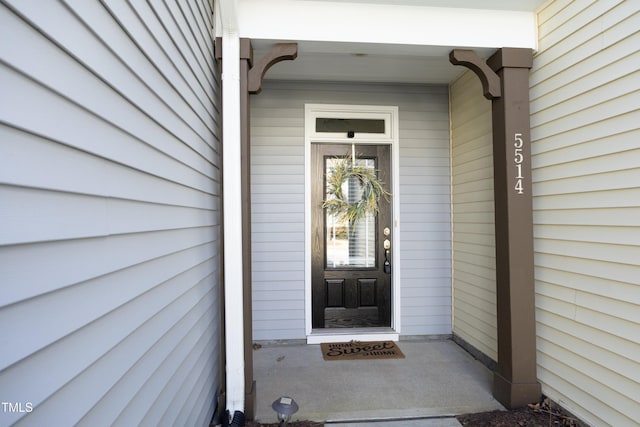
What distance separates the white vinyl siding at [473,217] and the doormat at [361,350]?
76 cm

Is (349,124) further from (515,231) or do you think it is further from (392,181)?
(515,231)

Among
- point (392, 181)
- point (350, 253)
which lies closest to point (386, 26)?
point (392, 181)

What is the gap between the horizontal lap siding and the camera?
1.74m

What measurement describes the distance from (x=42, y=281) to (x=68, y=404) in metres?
0.29

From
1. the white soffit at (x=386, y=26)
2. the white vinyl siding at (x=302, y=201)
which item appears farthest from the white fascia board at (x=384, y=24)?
the white vinyl siding at (x=302, y=201)

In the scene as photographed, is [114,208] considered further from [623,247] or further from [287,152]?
[287,152]

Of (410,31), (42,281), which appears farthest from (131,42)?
(410,31)

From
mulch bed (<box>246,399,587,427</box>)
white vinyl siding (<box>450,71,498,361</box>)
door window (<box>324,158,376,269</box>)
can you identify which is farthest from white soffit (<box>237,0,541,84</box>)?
mulch bed (<box>246,399,587,427</box>)

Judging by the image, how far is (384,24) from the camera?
2299 millimetres

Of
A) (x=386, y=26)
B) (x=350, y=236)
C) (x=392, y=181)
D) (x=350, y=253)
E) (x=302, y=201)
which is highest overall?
(x=386, y=26)

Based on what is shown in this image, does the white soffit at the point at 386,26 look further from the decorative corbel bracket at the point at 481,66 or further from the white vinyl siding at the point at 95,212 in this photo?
the white vinyl siding at the point at 95,212

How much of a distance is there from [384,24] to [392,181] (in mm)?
1639

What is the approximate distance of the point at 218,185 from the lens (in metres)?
2.35

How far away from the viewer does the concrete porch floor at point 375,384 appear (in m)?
2.25
